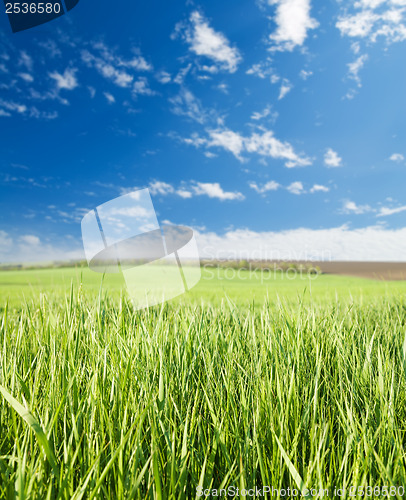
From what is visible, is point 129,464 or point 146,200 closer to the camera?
point 129,464

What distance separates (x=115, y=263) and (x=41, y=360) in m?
1.42

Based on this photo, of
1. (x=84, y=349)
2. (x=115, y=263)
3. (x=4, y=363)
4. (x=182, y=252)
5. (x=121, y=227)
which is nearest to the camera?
(x=4, y=363)

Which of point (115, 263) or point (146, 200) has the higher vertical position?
point (146, 200)

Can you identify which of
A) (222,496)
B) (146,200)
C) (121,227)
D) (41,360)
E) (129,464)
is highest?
(146,200)

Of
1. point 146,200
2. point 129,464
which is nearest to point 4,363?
point 129,464

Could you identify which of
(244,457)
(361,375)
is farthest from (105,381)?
(361,375)

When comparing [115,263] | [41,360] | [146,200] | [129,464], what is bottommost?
[129,464]

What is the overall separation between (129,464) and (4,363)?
0.76 metres

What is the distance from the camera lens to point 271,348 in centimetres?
138

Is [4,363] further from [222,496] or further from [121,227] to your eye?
[121,227]

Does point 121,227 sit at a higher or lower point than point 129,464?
higher

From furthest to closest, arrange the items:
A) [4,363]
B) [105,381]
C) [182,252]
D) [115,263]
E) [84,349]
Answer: [182,252]
[115,263]
[84,349]
[4,363]
[105,381]

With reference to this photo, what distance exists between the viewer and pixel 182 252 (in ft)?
12.2

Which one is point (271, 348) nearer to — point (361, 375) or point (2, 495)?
point (361, 375)
